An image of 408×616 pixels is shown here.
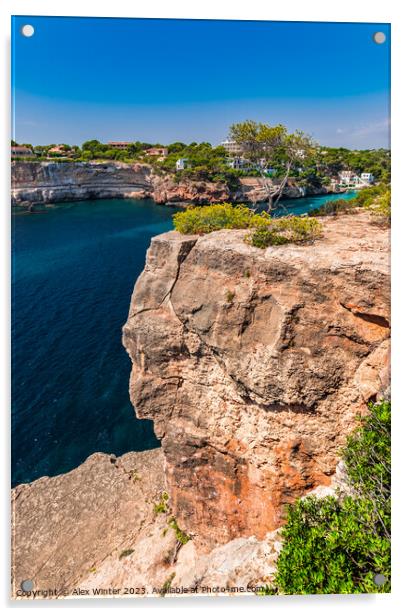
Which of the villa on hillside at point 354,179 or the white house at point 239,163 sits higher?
Result: the white house at point 239,163

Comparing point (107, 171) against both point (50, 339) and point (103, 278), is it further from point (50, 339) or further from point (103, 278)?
point (50, 339)

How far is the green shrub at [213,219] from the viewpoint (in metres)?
11.3

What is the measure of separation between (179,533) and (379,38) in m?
16.3

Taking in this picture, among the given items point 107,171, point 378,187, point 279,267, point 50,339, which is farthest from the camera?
point 107,171

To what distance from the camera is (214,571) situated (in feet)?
26.5

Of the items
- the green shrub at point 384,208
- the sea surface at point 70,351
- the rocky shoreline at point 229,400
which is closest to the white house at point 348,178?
the sea surface at point 70,351

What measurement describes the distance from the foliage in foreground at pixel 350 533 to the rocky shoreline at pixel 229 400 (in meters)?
0.93

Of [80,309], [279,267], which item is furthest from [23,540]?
[80,309]

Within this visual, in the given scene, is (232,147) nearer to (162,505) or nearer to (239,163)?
(239,163)

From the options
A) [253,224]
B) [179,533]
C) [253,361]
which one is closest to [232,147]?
[253,224]

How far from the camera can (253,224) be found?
430 inches

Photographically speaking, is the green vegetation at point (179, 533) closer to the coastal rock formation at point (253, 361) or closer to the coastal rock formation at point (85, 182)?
the coastal rock formation at point (253, 361)

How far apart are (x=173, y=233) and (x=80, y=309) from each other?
1655 centimetres
